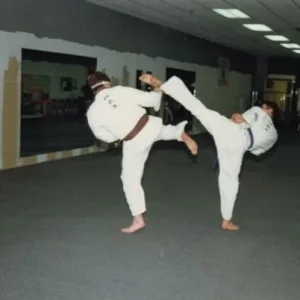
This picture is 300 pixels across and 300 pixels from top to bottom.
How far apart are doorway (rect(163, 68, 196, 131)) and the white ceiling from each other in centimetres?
108

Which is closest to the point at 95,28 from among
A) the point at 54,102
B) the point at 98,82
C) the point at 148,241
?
the point at 54,102

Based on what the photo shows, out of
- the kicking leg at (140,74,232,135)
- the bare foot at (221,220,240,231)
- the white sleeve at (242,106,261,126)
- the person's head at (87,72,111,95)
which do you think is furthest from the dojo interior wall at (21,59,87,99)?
the bare foot at (221,220,240,231)

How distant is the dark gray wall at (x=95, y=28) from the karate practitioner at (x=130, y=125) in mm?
3927

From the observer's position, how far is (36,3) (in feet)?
28.3

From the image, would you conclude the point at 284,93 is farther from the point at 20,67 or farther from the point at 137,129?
the point at 137,129

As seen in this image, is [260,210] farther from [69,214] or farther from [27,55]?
[27,55]

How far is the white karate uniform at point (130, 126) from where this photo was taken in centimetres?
467

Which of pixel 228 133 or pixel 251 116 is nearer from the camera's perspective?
pixel 228 133

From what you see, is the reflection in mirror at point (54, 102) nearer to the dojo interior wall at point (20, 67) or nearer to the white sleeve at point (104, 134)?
the dojo interior wall at point (20, 67)

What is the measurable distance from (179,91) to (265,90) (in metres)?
18.3

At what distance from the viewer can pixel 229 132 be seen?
16.1 ft

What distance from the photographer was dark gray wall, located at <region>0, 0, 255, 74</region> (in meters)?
8.39

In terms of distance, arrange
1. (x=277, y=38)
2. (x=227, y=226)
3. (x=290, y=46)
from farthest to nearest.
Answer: (x=290, y=46)
(x=277, y=38)
(x=227, y=226)

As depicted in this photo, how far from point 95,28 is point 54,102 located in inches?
74.1
